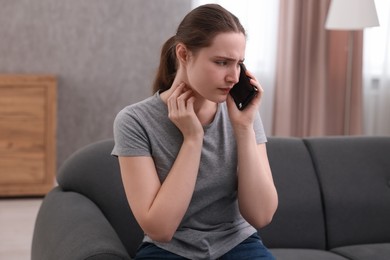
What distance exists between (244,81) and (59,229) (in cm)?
70

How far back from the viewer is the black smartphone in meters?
2.10

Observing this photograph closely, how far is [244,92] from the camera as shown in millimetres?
2109

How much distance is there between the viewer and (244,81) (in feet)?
6.93

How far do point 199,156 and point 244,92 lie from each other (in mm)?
235

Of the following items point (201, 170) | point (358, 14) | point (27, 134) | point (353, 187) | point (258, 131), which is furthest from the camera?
point (27, 134)

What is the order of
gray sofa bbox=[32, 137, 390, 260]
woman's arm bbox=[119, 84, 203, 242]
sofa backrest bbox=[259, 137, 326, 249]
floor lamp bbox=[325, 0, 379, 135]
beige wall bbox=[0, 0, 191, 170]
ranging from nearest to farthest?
woman's arm bbox=[119, 84, 203, 242] < gray sofa bbox=[32, 137, 390, 260] < sofa backrest bbox=[259, 137, 326, 249] < floor lamp bbox=[325, 0, 379, 135] < beige wall bbox=[0, 0, 191, 170]

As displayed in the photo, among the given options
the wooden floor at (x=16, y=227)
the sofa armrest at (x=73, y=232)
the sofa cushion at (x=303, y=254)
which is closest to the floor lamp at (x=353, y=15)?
the wooden floor at (x=16, y=227)

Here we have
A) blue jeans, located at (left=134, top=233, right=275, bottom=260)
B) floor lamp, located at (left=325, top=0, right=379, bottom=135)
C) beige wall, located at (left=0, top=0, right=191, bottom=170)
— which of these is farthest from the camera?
beige wall, located at (left=0, top=0, right=191, bottom=170)

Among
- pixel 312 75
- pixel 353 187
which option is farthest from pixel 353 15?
pixel 353 187

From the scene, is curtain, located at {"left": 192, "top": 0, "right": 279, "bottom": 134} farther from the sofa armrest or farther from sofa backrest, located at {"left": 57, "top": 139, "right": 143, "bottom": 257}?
the sofa armrest

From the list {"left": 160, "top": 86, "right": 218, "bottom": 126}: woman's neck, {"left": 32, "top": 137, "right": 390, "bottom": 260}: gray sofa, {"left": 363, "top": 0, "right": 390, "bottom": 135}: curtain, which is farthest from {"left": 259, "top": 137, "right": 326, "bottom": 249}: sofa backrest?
{"left": 363, "top": 0, "right": 390, "bottom": 135}: curtain

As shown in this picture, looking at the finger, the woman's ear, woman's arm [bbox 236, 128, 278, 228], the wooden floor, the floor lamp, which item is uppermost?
the floor lamp

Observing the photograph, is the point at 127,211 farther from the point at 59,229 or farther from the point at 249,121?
the point at 249,121

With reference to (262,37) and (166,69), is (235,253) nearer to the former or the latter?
(166,69)
